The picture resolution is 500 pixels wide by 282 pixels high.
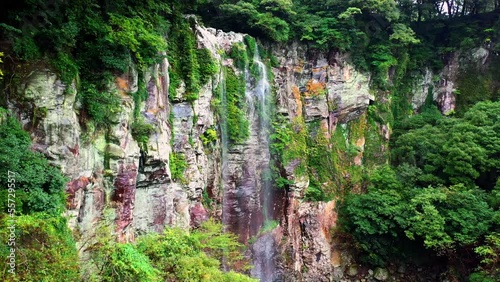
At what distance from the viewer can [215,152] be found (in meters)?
13.5

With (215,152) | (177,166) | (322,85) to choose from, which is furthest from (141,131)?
(322,85)

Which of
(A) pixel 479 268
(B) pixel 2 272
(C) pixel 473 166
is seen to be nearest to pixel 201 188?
(B) pixel 2 272

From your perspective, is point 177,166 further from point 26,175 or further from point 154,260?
point 26,175

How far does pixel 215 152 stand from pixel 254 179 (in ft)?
7.60

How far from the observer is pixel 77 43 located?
7926 millimetres

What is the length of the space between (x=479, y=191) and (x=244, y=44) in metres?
11.0

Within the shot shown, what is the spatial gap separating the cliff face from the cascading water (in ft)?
0.14

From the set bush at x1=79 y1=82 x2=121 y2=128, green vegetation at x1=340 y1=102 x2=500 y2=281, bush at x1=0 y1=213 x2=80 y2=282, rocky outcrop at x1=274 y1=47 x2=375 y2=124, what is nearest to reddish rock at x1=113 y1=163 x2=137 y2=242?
bush at x1=79 y1=82 x2=121 y2=128

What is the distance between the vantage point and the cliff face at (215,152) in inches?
292

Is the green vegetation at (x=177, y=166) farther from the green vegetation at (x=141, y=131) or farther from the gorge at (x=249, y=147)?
the green vegetation at (x=141, y=131)

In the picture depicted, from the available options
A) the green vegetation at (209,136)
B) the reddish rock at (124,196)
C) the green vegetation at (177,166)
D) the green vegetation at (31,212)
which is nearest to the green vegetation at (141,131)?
the reddish rock at (124,196)

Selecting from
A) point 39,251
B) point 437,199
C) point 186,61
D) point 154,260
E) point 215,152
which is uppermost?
point 186,61

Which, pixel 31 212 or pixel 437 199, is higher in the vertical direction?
pixel 31 212

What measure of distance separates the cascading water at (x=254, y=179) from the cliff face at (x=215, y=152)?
0.04 m
